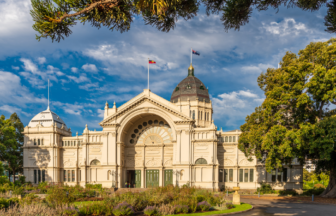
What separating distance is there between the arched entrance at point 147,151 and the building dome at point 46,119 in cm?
1482

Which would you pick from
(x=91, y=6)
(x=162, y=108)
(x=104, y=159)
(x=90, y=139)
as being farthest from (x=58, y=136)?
(x=91, y=6)

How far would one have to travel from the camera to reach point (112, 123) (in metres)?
48.9

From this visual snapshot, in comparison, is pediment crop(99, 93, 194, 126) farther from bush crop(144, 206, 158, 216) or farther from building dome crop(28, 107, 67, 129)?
bush crop(144, 206, 158, 216)

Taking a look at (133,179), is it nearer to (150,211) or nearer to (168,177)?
(168,177)

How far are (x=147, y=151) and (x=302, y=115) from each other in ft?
86.6

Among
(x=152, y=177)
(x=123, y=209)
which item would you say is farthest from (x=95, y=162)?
(x=123, y=209)

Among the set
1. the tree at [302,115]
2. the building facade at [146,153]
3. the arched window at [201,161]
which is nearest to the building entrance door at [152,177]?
the building facade at [146,153]

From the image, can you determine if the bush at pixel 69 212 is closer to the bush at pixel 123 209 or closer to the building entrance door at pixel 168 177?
the bush at pixel 123 209

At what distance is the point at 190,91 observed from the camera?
69000 mm

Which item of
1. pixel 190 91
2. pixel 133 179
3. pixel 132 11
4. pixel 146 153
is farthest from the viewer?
pixel 190 91

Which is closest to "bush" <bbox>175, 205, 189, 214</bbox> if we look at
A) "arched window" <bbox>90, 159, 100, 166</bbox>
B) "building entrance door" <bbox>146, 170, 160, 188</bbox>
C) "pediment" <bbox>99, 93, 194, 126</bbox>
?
"pediment" <bbox>99, 93, 194, 126</bbox>

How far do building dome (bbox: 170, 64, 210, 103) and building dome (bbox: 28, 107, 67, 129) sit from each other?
26156 millimetres

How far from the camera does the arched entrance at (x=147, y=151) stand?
1987 inches

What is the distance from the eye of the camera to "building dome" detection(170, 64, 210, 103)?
68.5 m
